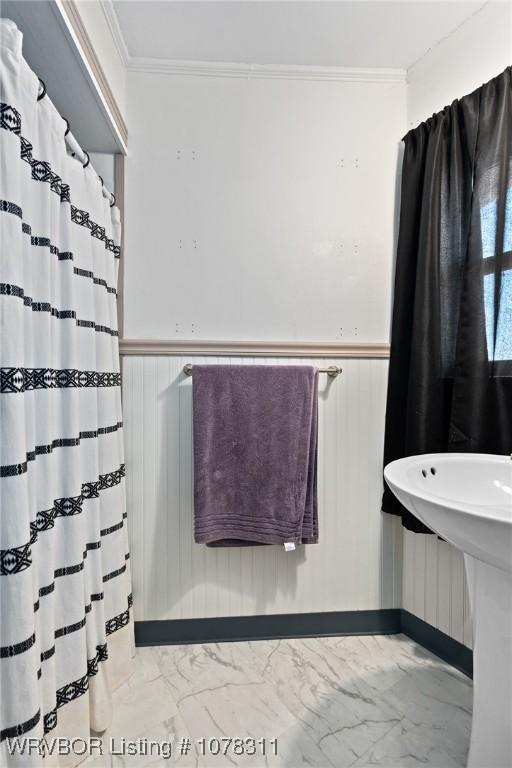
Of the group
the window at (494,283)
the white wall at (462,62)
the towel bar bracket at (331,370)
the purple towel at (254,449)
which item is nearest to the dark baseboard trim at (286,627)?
the purple towel at (254,449)

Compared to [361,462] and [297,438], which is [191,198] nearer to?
[297,438]

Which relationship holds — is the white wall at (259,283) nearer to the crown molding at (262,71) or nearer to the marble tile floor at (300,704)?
the crown molding at (262,71)

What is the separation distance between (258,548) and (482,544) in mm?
956

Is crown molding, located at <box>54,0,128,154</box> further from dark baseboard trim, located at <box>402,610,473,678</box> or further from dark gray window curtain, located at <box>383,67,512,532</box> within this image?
dark baseboard trim, located at <box>402,610,473,678</box>

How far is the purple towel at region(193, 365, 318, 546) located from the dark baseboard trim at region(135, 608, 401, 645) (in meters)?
0.33

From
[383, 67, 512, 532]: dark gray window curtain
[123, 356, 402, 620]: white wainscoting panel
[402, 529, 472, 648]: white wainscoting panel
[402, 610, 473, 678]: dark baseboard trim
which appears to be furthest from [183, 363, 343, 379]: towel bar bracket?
[402, 610, 473, 678]: dark baseboard trim

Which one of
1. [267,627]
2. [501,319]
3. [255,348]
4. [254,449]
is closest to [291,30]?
[255,348]

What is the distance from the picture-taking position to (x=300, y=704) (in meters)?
1.15

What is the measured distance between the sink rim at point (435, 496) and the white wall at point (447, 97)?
0.47m

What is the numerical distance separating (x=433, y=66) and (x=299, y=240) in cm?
77

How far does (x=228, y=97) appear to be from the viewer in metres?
1.45

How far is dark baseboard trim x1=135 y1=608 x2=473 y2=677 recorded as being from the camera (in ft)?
4.67

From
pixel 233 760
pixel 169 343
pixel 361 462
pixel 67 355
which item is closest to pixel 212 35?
pixel 169 343

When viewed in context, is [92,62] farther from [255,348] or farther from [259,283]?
[255,348]
